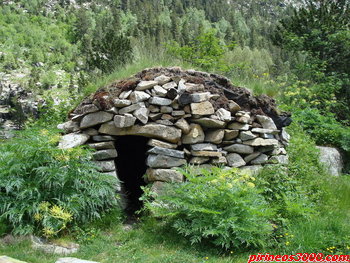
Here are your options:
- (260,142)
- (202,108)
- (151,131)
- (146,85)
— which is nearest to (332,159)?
(260,142)

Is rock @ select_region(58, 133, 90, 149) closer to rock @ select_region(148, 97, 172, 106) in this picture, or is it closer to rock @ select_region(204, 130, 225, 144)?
rock @ select_region(148, 97, 172, 106)

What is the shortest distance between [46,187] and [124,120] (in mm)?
1531

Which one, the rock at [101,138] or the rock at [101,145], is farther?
the rock at [101,138]

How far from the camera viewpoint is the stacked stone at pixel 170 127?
497cm

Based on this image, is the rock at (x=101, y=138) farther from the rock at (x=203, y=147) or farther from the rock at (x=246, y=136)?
the rock at (x=246, y=136)

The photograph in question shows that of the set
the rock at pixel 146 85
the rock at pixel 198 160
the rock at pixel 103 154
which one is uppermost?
the rock at pixel 146 85

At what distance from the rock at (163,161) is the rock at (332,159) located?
164 inches

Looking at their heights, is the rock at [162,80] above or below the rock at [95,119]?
above

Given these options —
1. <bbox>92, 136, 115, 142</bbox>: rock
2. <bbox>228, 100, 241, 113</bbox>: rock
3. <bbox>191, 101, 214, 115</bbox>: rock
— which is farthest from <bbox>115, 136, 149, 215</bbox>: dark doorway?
<bbox>228, 100, 241, 113</bbox>: rock

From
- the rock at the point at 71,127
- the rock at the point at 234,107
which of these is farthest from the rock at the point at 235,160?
the rock at the point at 71,127

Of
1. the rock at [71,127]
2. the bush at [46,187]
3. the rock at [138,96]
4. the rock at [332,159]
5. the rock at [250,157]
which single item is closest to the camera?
the bush at [46,187]

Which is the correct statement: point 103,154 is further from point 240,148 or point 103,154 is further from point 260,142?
point 260,142

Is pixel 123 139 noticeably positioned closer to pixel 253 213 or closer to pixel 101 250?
pixel 101 250

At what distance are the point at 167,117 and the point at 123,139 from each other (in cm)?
184
